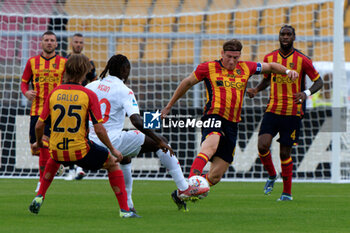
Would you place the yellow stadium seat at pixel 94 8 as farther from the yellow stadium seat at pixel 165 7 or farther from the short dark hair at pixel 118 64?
the short dark hair at pixel 118 64

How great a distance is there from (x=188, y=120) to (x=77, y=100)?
6.81 meters

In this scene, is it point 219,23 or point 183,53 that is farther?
point 219,23

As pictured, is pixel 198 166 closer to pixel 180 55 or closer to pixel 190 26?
pixel 180 55

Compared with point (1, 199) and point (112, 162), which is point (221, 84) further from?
point (1, 199)

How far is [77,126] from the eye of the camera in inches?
247

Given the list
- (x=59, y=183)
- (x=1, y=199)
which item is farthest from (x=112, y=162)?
(x=59, y=183)

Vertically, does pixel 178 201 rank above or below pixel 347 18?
below

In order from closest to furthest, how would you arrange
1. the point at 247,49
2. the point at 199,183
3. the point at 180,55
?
1. the point at 199,183
2. the point at 180,55
3. the point at 247,49

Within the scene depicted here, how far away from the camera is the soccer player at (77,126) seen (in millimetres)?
6246

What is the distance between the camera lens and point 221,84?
25.8 feet

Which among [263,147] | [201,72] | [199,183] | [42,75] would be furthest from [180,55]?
[199,183]

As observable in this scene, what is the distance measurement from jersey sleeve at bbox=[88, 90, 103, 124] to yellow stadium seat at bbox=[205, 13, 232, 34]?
8.46 metres

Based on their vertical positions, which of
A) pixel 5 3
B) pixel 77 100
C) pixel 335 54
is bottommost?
pixel 77 100

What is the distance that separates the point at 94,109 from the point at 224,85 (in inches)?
79.8
